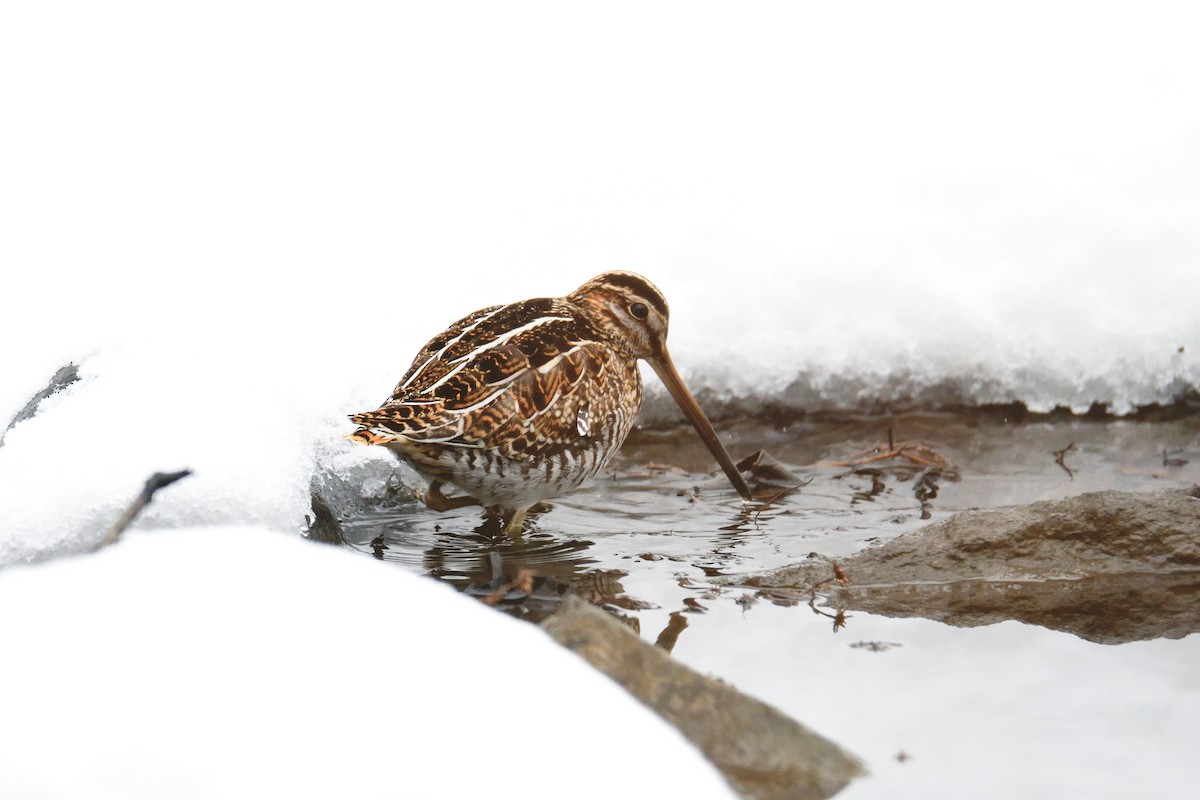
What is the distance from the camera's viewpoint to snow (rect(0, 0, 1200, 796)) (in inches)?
205

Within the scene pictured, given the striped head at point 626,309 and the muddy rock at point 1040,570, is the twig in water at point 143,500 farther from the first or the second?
the striped head at point 626,309

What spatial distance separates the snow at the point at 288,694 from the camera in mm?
2090

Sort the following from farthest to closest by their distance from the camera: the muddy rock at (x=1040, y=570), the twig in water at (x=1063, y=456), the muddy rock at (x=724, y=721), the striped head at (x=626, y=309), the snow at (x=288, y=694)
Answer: the twig in water at (x=1063, y=456) → the striped head at (x=626, y=309) → the muddy rock at (x=1040, y=570) → the muddy rock at (x=724, y=721) → the snow at (x=288, y=694)

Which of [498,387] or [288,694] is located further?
[498,387]

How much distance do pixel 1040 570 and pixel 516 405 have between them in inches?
61.1

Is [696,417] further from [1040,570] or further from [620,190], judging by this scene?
[620,190]

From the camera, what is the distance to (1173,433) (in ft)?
17.0

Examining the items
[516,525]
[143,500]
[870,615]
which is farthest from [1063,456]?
[143,500]

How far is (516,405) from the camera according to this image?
12.7 feet

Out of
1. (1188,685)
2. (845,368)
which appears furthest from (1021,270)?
(1188,685)

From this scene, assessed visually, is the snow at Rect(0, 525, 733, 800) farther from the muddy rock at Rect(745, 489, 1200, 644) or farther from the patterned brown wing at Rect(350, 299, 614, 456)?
the muddy rock at Rect(745, 489, 1200, 644)

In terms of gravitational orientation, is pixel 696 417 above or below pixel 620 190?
below

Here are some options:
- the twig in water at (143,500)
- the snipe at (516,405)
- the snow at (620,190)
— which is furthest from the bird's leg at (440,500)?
the twig in water at (143,500)

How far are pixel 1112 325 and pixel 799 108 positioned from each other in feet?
6.39
